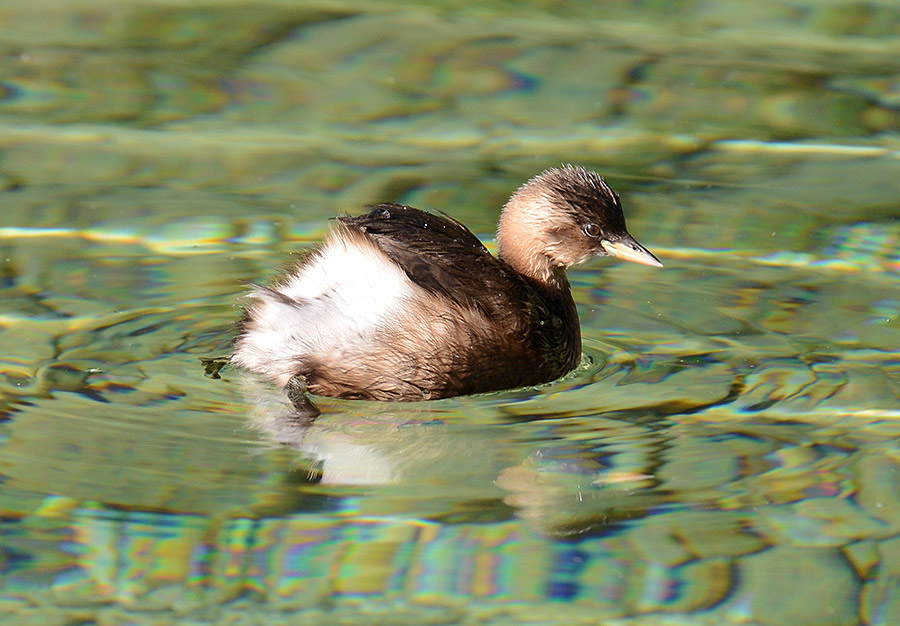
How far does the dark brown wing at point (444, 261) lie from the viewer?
15.1 ft

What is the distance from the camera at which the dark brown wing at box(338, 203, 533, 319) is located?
461cm

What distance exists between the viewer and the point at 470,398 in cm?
468

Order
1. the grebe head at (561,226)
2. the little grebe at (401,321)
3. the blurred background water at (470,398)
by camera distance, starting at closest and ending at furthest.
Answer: the blurred background water at (470,398) < the little grebe at (401,321) < the grebe head at (561,226)

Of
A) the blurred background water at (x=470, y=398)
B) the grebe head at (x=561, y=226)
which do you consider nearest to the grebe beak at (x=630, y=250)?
the grebe head at (x=561, y=226)

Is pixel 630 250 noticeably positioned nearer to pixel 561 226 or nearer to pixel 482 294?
pixel 561 226

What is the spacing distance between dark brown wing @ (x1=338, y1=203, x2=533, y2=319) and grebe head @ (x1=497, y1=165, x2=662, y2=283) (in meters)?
0.29

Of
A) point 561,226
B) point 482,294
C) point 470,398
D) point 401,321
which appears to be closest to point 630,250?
point 561,226

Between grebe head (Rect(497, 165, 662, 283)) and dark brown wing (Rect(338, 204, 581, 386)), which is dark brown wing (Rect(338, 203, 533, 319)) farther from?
grebe head (Rect(497, 165, 662, 283))

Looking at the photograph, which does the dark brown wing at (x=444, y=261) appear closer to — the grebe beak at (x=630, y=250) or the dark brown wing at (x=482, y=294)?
the dark brown wing at (x=482, y=294)

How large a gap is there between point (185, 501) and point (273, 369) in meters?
0.81

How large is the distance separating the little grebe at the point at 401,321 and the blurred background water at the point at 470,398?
96 millimetres

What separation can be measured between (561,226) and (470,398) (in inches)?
29.8

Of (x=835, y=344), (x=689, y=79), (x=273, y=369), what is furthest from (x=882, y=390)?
(x=689, y=79)

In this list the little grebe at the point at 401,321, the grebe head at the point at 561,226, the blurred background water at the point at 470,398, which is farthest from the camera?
the grebe head at the point at 561,226
